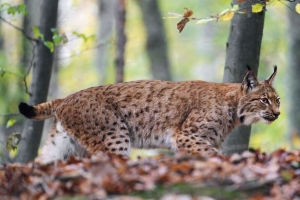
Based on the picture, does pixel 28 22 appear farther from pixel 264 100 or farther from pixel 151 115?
pixel 264 100

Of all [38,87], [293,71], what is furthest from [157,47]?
[38,87]

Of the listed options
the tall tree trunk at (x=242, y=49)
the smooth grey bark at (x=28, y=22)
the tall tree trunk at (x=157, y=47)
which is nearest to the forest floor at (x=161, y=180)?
the tall tree trunk at (x=242, y=49)

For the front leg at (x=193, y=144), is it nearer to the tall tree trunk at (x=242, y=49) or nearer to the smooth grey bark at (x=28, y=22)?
the tall tree trunk at (x=242, y=49)

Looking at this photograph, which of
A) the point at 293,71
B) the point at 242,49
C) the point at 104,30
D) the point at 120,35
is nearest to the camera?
the point at 242,49

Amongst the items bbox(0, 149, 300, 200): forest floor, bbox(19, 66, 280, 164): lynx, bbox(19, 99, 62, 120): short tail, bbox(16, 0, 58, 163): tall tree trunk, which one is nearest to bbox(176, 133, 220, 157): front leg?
bbox(19, 66, 280, 164): lynx

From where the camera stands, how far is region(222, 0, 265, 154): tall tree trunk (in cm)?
823

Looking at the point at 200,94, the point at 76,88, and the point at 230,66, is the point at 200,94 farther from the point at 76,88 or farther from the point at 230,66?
the point at 76,88

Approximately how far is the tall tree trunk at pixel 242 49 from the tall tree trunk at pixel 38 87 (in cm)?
256

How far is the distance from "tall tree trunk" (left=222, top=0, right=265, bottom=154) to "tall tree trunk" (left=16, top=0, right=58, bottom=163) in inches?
101

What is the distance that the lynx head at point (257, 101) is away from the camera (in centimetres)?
779

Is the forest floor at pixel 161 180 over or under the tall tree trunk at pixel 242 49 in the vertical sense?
under

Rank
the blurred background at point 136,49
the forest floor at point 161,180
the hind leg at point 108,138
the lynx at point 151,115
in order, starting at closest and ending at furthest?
the forest floor at point 161,180 → the hind leg at point 108,138 → the lynx at point 151,115 → the blurred background at point 136,49

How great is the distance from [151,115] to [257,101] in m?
1.29

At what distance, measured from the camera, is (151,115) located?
7.94m
